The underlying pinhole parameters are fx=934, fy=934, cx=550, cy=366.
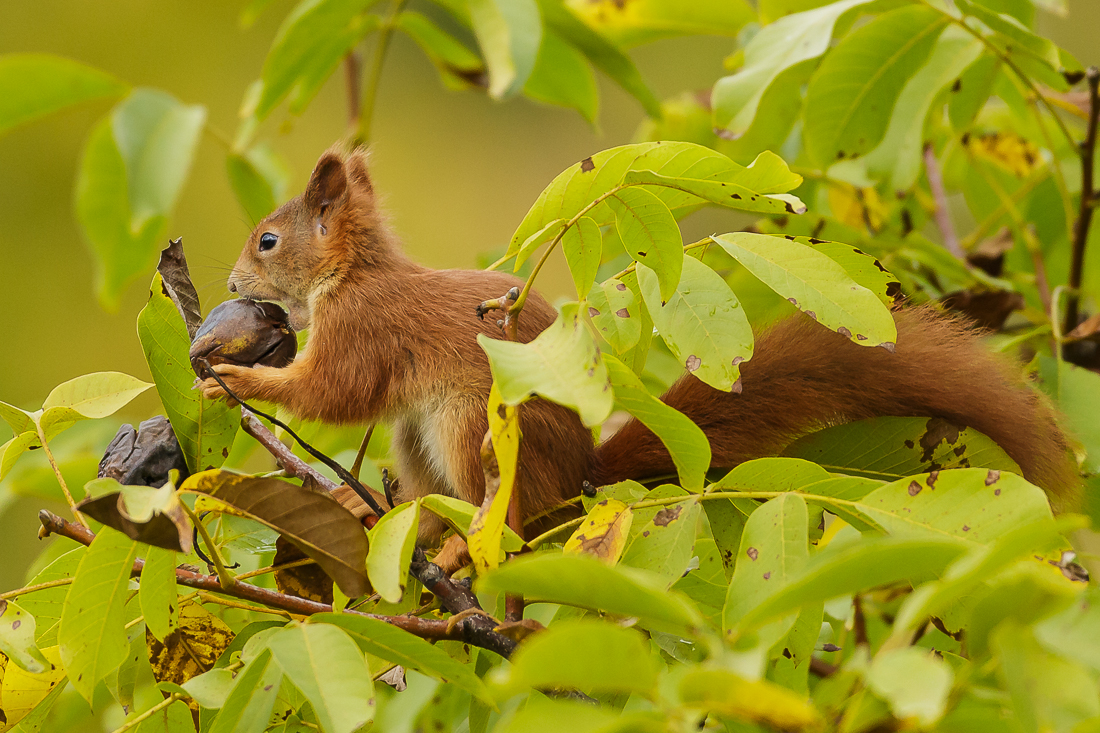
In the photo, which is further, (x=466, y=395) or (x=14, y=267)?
(x=14, y=267)

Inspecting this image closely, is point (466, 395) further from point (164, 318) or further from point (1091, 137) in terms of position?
point (1091, 137)

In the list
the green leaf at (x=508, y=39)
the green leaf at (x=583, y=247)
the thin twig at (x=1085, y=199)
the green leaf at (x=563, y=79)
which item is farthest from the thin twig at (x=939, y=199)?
the green leaf at (x=583, y=247)

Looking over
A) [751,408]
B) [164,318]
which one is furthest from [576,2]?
[164,318]

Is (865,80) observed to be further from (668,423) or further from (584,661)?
(584,661)

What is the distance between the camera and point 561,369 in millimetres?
473

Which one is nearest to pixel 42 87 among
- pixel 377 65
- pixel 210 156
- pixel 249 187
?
pixel 249 187

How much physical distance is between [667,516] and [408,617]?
0.59ft

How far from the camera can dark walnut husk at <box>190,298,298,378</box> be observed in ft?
3.11

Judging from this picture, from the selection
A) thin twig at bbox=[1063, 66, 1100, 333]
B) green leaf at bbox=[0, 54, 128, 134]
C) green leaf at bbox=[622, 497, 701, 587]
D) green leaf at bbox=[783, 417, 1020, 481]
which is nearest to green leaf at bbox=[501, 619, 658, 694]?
green leaf at bbox=[622, 497, 701, 587]

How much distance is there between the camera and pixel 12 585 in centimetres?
375

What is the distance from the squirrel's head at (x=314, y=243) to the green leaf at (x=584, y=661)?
3.27 ft

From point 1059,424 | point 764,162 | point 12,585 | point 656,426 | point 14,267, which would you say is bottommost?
point 12,585

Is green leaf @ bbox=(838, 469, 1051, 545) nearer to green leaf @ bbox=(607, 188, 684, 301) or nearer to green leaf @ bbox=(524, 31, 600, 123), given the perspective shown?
green leaf @ bbox=(607, 188, 684, 301)

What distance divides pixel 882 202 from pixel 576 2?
0.57m
